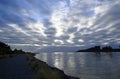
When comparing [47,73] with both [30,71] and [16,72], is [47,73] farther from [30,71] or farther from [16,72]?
[30,71]

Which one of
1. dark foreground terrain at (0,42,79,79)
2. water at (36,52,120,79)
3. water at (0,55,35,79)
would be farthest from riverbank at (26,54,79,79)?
water at (36,52,120,79)

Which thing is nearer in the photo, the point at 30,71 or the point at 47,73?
the point at 47,73

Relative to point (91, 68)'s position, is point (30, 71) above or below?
above

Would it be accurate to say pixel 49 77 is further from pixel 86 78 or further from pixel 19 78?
pixel 86 78

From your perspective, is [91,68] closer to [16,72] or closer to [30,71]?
[30,71]

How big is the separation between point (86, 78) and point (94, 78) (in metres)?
1.22

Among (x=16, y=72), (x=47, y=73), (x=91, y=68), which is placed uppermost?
(x=47, y=73)

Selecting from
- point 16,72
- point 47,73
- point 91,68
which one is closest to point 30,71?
point 16,72

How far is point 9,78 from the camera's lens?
21.0 metres

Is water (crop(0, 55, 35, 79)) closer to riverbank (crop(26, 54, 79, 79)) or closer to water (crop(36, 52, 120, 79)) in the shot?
riverbank (crop(26, 54, 79, 79))

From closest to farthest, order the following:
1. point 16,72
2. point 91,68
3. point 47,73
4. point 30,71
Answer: point 47,73, point 16,72, point 30,71, point 91,68

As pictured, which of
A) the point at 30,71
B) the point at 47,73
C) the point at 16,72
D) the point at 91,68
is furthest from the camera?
the point at 91,68

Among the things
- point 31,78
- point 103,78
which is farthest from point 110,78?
point 31,78

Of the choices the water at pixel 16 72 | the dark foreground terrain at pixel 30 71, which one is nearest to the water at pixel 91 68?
the dark foreground terrain at pixel 30 71
